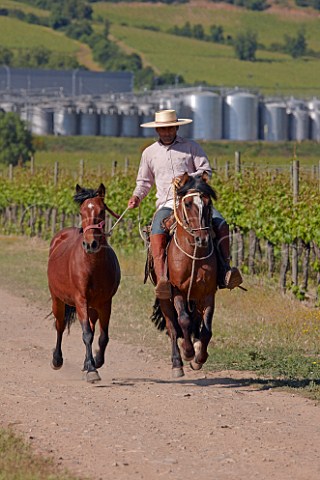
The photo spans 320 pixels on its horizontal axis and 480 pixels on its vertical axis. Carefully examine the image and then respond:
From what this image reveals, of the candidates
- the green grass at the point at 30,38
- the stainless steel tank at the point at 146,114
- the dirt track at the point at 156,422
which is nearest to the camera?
the dirt track at the point at 156,422

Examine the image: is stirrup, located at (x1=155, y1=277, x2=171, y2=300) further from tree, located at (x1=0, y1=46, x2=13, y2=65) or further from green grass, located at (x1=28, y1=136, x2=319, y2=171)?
tree, located at (x1=0, y1=46, x2=13, y2=65)

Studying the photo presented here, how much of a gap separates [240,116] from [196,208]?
95438mm

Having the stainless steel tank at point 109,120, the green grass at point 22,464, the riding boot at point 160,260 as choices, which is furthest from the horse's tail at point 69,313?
the stainless steel tank at point 109,120

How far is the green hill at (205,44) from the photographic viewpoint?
14788 cm

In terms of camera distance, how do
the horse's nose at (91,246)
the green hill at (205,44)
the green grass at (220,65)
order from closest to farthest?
the horse's nose at (91,246)
the green grass at (220,65)
the green hill at (205,44)

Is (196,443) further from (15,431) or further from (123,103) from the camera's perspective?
(123,103)

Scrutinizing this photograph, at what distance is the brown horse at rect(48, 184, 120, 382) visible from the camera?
10.9 metres

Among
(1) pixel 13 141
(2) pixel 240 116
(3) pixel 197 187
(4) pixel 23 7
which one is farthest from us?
(4) pixel 23 7

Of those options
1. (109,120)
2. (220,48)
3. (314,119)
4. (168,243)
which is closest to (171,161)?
(168,243)

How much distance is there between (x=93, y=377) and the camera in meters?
10.8

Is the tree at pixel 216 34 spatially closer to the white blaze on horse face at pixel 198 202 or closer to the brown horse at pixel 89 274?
the brown horse at pixel 89 274

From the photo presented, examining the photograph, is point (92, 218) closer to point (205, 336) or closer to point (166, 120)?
point (166, 120)

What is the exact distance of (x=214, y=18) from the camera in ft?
647

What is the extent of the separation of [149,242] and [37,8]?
18926 cm
